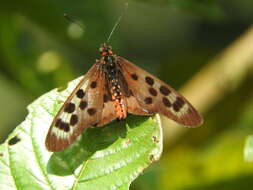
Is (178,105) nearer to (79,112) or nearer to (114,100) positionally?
(114,100)

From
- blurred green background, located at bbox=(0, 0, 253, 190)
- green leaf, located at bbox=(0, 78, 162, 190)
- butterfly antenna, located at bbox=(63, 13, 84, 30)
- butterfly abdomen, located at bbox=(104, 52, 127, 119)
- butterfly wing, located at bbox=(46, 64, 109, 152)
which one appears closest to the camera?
green leaf, located at bbox=(0, 78, 162, 190)

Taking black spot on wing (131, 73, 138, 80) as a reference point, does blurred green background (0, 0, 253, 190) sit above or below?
below

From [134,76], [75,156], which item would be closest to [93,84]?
[134,76]

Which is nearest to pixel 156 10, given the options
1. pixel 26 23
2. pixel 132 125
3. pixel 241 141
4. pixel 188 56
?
pixel 188 56

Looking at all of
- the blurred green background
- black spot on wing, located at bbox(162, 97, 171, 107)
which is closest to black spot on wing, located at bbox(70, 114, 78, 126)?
black spot on wing, located at bbox(162, 97, 171, 107)

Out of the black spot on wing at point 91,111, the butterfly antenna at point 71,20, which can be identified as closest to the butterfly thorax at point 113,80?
the black spot on wing at point 91,111

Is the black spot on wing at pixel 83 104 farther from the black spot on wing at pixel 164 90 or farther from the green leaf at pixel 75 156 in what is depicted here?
the black spot on wing at pixel 164 90

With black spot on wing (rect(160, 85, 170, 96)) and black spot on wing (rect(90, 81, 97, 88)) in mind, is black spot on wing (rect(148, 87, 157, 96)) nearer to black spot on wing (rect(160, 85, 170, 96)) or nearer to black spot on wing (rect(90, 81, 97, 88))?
black spot on wing (rect(160, 85, 170, 96))

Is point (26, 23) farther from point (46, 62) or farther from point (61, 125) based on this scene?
point (61, 125)
